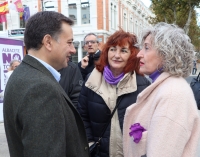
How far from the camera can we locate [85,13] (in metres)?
26.0

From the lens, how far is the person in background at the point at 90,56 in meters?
3.79

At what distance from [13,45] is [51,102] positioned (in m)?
6.32

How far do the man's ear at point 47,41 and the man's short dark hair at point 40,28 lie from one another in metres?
0.02

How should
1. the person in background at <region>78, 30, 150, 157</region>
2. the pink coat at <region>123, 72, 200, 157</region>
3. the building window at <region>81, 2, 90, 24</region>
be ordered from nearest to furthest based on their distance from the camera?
the pink coat at <region>123, 72, 200, 157</region> < the person in background at <region>78, 30, 150, 157</region> < the building window at <region>81, 2, 90, 24</region>

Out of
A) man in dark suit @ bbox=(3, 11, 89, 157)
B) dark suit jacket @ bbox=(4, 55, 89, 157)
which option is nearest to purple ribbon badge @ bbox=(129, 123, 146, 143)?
man in dark suit @ bbox=(3, 11, 89, 157)

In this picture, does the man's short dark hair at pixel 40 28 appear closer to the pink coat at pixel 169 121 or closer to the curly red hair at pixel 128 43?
the pink coat at pixel 169 121

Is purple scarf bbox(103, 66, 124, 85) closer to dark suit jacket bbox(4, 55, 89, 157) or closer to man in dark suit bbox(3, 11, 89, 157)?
man in dark suit bbox(3, 11, 89, 157)

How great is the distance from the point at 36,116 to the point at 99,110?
1.15 metres

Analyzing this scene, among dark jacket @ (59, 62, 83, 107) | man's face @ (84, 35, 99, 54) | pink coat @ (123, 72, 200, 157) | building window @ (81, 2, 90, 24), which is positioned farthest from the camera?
building window @ (81, 2, 90, 24)

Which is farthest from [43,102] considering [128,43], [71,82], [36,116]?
[71,82]

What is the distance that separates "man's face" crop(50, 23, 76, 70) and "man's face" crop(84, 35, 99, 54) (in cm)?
230

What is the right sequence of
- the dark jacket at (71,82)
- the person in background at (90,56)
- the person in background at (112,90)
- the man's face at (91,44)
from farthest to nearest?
the man's face at (91,44) → the person in background at (90,56) → the dark jacket at (71,82) → the person in background at (112,90)

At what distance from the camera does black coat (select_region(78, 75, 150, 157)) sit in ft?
7.84

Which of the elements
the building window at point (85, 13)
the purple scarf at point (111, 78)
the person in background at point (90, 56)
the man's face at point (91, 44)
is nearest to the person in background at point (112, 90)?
the purple scarf at point (111, 78)
